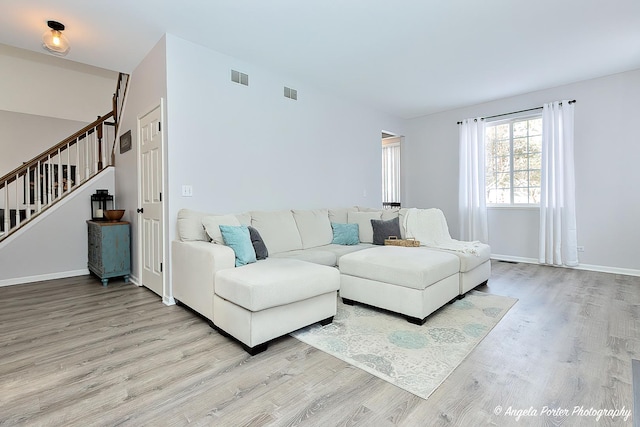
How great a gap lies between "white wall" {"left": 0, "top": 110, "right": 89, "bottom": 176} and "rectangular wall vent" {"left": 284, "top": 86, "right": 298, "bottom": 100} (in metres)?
5.14

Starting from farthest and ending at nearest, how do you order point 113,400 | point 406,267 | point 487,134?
point 487,134, point 406,267, point 113,400

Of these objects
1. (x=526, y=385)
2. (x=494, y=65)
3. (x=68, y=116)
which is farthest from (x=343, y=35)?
(x=68, y=116)

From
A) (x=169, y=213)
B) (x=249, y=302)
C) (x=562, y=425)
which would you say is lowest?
(x=562, y=425)

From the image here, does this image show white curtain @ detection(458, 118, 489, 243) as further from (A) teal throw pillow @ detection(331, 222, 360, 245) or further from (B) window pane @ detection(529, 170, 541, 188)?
(A) teal throw pillow @ detection(331, 222, 360, 245)

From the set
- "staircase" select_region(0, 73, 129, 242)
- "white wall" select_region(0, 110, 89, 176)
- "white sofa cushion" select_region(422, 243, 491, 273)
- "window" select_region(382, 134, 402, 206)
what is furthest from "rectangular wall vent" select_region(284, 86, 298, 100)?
"white wall" select_region(0, 110, 89, 176)

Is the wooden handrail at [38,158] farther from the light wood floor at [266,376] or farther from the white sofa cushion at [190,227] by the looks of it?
the white sofa cushion at [190,227]

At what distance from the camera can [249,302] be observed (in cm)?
206

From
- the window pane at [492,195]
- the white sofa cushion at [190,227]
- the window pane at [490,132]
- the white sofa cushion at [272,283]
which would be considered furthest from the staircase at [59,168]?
the window pane at [492,195]

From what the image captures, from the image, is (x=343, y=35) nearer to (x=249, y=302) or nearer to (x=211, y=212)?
(x=211, y=212)

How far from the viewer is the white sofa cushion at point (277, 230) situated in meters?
3.53

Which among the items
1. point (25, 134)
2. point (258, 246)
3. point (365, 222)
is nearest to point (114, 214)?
point (258, 246)

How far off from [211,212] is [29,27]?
2.39 meters

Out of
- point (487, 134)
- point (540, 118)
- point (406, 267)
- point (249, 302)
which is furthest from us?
point (487, 134)

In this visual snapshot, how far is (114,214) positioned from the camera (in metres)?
4.04
